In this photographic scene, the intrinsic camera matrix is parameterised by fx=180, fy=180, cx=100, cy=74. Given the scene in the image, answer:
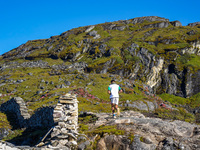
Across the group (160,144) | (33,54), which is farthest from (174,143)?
(33,54)

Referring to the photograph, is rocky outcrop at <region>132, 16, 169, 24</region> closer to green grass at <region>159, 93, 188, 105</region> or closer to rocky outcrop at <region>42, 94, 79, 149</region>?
green grass at <region>159, 93, 188, 105</region>

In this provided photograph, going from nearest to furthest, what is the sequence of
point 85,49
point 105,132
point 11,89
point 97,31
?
1. point 105,132
2. point 11,89
3. point 85,49
4. point 97,31

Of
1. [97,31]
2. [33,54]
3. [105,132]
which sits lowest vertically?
[105,132]

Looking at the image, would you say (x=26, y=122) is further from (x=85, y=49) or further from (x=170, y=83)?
(x=85, y=49)

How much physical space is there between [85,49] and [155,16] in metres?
109

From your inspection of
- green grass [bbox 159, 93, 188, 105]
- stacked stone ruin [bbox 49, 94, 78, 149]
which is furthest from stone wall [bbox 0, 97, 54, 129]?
green grass [bbox 159, 93, 188, 105]

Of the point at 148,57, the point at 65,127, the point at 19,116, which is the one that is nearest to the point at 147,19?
the point at 148,57

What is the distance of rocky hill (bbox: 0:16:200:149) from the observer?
162 ft

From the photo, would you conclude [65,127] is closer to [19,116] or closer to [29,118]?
[29,118]

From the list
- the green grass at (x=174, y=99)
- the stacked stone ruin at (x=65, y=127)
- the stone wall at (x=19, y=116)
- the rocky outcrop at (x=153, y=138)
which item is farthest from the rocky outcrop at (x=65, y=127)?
the green grass at (x=174, y=99)

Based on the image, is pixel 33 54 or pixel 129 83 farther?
pixel 33 54

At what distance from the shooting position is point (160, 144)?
10867 millimetres

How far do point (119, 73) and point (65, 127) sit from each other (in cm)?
8282

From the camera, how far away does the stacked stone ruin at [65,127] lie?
33.2 ft
